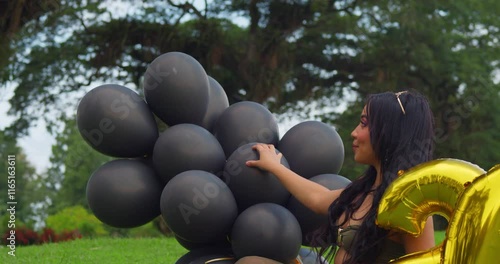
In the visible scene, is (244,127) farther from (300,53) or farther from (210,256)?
(300,53)

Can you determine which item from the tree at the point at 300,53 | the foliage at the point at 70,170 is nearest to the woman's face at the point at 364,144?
the tree at the point at 300,53

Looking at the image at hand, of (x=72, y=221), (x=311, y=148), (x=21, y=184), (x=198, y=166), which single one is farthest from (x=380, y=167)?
(x=21, y=184)

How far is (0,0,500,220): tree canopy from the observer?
13.4 m

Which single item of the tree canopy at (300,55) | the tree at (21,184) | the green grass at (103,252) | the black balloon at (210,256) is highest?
the black balloon at (210,256)

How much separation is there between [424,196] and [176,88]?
136cm

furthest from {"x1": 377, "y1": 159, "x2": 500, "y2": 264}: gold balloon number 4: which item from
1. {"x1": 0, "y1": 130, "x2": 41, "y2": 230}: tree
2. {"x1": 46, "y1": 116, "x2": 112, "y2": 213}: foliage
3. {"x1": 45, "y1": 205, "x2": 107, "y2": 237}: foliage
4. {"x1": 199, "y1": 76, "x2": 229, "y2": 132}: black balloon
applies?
{"x1": 0, "y1": 130, "x2": 41, "y2": 230}: tree

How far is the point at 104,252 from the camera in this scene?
6.88m

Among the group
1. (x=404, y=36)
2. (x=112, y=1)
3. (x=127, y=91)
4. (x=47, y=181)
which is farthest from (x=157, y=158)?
(x=47, y=181)

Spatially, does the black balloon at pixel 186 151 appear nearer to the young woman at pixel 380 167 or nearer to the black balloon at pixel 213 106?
the black balloon at pixel 213 106

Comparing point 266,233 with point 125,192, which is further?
point 125,192

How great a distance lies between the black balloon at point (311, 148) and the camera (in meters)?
3.06

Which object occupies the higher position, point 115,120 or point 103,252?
point 115,120

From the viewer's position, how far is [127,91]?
A: 9.93 ft

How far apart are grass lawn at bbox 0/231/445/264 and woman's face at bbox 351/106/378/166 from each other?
13.6 ft
